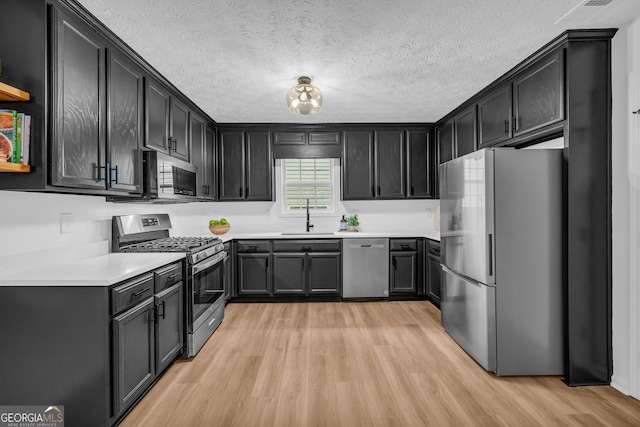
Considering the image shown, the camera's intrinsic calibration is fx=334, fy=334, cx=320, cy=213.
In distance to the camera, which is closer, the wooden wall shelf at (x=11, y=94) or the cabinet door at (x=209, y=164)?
the wooden wall shelf at (x=11, y=94)

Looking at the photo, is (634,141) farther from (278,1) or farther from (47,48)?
(47,48)

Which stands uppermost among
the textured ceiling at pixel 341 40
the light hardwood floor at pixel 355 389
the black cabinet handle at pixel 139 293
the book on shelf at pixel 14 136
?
the textured ceiling at pixel 341 40

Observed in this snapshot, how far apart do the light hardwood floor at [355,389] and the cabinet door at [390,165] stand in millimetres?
1993

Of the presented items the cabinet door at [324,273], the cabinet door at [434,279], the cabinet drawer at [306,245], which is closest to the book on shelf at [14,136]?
the cabinet drawer at [306,245]

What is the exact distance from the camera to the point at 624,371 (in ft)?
7.32

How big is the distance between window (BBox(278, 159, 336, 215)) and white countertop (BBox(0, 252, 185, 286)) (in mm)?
2471

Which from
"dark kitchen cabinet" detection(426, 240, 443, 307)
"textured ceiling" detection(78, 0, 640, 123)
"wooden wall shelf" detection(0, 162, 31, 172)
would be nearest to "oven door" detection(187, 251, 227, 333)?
"wooden wall shelf" detection(0, 162, 31, 172)

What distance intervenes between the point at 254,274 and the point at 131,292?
2400 millimetres

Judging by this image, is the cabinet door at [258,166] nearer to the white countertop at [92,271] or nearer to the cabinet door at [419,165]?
the cabinet door at [419,165]

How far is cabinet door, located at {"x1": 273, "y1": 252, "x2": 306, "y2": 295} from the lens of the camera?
4.34 metres

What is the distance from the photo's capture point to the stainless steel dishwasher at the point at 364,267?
436 cm

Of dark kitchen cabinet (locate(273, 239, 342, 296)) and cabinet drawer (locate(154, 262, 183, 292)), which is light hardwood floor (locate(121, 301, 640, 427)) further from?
dark kitchen cabinet (locate(273, 239, 342, 296))

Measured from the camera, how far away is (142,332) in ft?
6.89

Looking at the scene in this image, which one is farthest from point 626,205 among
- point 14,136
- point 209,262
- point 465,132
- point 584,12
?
point 14,136
